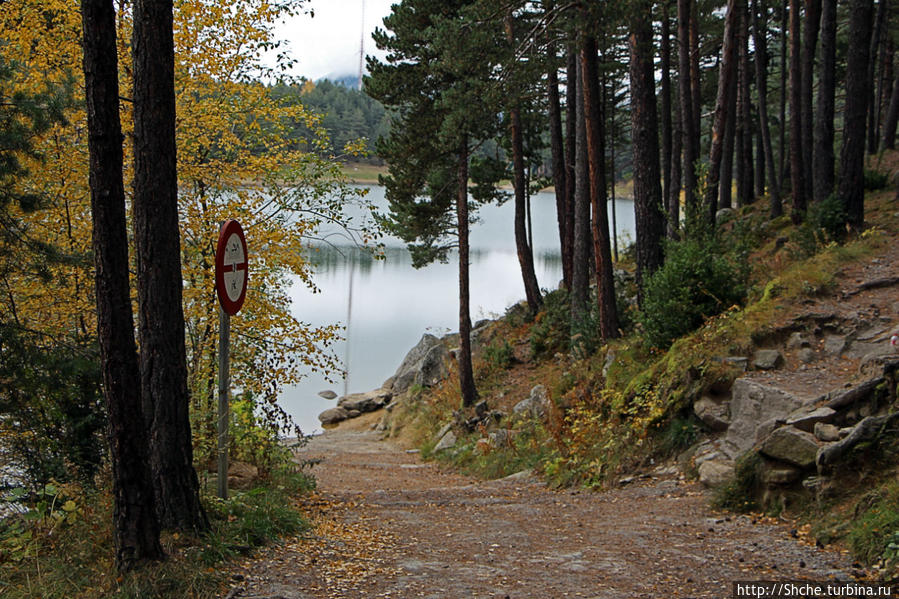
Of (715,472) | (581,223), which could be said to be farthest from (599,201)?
(715,472)

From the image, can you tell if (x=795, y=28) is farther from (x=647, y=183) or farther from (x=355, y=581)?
(x=355, y=581)

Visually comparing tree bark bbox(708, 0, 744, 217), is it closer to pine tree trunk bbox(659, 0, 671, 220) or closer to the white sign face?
pine tree trunk bbox(659, 0, 671, 220)

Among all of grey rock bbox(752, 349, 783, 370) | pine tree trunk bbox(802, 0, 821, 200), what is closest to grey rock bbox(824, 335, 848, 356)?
grey rock bbox(752, 349, 783, 370)

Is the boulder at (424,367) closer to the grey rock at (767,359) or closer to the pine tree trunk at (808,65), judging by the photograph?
the pine tree trunk at (808,65)

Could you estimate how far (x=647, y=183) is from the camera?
12211 millimetres

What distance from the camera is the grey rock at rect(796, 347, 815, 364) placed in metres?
8.16

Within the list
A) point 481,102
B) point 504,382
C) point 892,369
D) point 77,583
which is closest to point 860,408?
point 892,369

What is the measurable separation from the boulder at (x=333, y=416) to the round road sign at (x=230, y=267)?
18627 mm

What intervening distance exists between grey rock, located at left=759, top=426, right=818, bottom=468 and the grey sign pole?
4.52m

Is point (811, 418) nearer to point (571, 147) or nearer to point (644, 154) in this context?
point (644, 154)

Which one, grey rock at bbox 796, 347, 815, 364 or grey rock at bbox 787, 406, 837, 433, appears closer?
grey rock at bbox 787, 406, 837, 433

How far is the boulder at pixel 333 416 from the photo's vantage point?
78.2 feet

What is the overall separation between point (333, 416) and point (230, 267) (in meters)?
19.0

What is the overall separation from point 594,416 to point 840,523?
5050 mm
